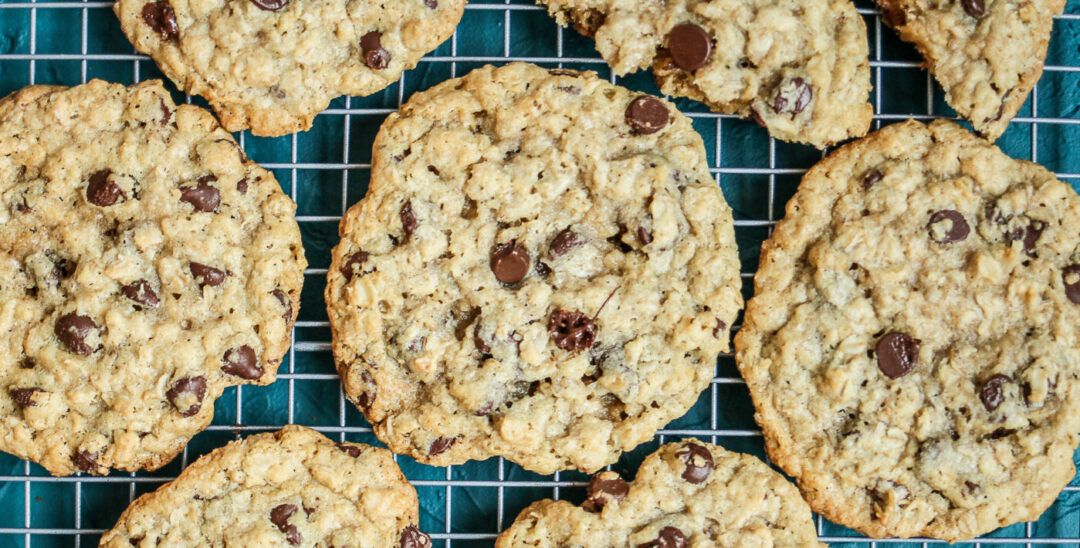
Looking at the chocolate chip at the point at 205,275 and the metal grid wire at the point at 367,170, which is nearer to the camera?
the chocolate chip at the point at 205,275

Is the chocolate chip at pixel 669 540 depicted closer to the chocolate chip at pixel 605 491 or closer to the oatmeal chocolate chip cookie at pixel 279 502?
the chocolate chip at pixel 605 491

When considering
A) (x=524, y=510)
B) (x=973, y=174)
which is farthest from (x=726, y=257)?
(x=524, y=510)

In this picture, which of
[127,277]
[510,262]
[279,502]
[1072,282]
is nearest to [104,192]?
[127,277]

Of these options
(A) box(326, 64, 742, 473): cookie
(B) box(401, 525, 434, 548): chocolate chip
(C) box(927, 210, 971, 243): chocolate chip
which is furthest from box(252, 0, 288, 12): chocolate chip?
(C) box(927, 210, 971, 243): chocolate chip

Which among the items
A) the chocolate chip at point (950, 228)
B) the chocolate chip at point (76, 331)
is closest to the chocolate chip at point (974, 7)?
the chocolate chip at point (950, 228)

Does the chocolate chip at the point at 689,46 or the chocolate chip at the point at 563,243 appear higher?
the chocolate chip at the point at 689,46

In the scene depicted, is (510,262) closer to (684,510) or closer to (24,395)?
(684,510)

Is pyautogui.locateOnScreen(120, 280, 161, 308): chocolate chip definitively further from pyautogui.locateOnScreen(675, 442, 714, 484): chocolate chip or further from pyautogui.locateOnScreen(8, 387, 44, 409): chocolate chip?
pyautogui.locateOnScreen(675, 442, 714, 484): chocolate chip
